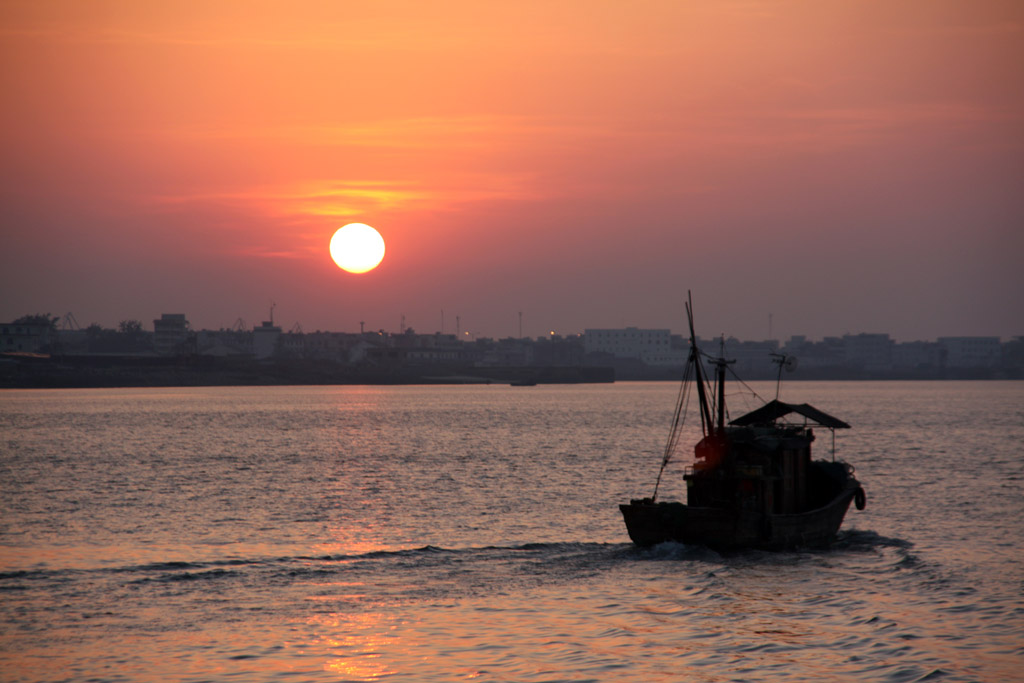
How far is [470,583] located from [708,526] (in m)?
9.00

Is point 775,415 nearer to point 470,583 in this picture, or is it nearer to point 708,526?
point 708,526

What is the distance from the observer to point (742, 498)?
36188mm

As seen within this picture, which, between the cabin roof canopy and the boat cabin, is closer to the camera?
the boat cabin

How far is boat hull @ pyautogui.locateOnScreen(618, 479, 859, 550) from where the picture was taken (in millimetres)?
35250

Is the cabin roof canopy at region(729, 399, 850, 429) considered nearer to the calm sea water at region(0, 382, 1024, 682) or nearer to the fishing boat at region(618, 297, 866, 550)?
the fishing boat at region(618, 297, 866, 550)

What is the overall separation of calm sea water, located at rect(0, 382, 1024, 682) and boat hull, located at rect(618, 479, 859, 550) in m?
0.58

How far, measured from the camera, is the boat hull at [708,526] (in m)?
35.2

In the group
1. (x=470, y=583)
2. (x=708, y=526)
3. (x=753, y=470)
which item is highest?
(x=753, y=470)

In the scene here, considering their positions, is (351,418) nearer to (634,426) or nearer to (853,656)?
(634,426)

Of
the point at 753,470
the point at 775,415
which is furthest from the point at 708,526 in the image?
the point at 775,415

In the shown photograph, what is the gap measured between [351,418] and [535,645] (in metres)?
127

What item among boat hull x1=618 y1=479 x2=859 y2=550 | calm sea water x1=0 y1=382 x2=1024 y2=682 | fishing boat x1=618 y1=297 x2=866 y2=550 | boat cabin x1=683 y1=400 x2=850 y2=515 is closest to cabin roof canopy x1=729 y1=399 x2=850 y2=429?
fishing boat x1=618 y1=297 x2=866 y2=550

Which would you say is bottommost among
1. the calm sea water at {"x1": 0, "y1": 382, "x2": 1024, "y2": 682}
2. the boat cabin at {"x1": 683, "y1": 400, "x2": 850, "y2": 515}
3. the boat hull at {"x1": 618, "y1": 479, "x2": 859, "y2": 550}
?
the calm sea water at {"x1": 0, "y1": 382, "x2": 1024, "y2": 682}

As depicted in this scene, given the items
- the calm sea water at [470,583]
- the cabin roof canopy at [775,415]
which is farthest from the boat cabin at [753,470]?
the calm sea water at [470,583]
